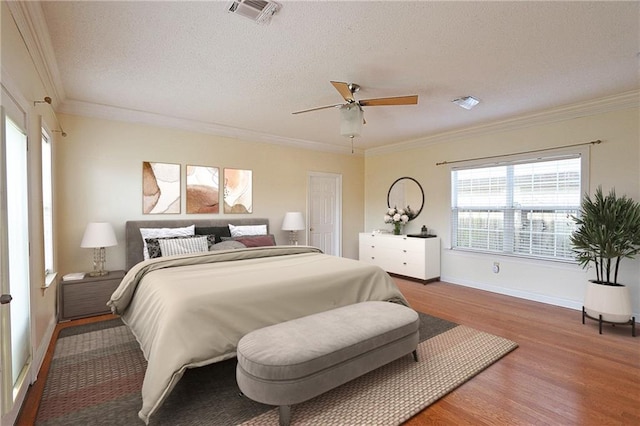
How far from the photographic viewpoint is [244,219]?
495 cm

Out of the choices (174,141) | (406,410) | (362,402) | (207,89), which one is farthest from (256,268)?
(174,141)

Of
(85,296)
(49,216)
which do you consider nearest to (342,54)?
(49,216)

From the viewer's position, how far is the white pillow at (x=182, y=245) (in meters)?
3.65

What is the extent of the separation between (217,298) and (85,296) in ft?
7.77

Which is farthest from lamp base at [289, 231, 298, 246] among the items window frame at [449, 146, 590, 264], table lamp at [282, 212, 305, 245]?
window frame at [449, 146, 590, 264]

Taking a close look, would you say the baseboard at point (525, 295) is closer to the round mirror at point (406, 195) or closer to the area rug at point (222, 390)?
the round mirror at point (406, 195)

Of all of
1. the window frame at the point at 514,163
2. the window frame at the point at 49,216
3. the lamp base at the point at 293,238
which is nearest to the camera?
the window frame at the point at 49,216

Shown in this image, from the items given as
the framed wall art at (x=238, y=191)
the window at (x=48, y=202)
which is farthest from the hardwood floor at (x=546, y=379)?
the framed wall art at (x=238, y=191)

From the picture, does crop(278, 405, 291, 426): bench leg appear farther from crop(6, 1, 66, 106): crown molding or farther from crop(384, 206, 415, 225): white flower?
crop(384, 206, 415, 225): white flower

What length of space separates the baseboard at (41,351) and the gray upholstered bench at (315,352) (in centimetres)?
159

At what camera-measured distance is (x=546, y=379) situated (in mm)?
2293

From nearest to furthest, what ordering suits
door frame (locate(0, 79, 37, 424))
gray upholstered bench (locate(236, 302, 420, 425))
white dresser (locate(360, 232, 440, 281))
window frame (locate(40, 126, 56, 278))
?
door frame (locate(0, 79, 37, 424)) < gray upholstered bench (locate(236, 302, 420, 425)) < window frame (locate(40, 126, 56, 278)) < white dresser (locate(360, 232, 440, 281))

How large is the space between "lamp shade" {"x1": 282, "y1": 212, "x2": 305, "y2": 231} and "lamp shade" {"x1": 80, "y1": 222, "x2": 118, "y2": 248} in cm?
243

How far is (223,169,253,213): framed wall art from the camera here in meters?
4.83
